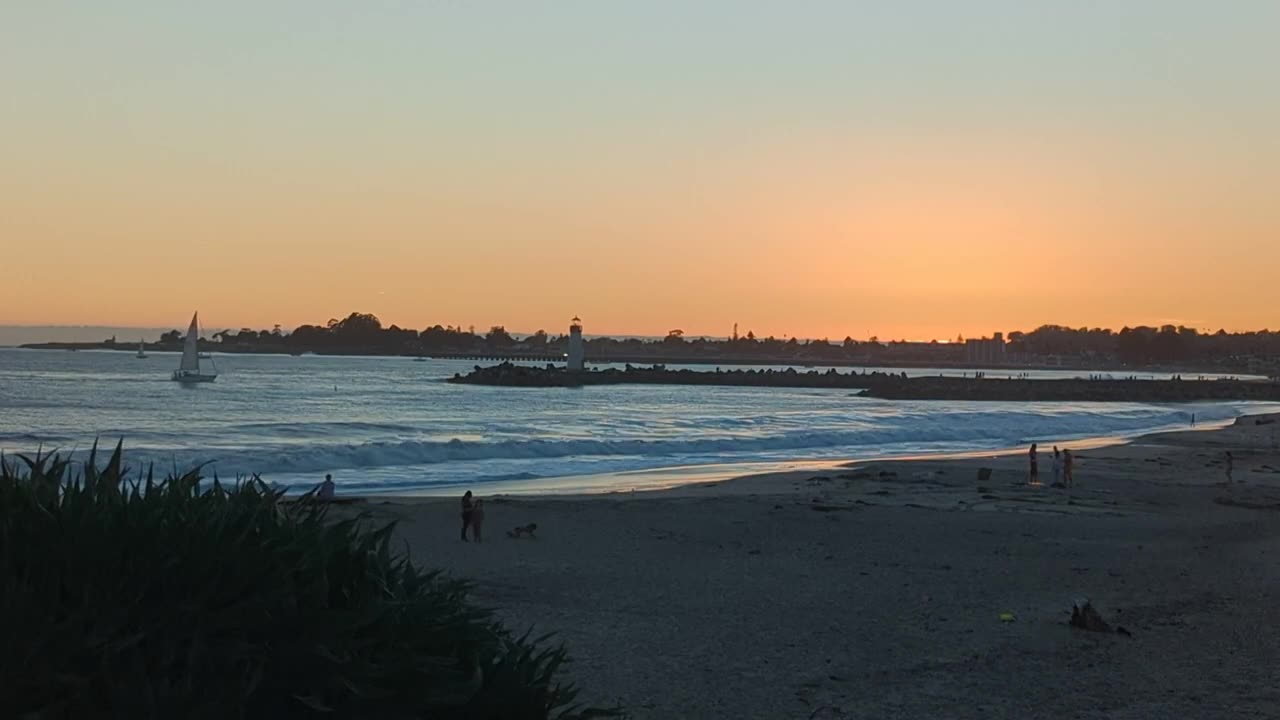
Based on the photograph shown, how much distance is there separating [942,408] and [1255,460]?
3562cm

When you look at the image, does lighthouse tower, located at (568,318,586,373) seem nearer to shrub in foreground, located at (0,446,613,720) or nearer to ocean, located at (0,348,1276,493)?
ocean, located at (0,348,1276,493)

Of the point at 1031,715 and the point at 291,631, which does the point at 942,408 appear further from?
the point at 291,631

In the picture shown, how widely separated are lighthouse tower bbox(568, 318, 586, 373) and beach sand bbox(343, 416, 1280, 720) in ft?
287

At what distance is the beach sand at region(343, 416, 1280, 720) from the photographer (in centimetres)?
806

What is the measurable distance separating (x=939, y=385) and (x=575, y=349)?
130ft

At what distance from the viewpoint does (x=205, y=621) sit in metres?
3.63

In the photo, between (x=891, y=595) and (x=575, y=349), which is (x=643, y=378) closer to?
(x=575, y=349)

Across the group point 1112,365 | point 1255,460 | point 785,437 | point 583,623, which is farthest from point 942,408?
point 1112,365

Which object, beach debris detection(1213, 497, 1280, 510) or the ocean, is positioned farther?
the ocean

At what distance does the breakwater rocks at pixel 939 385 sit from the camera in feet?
277

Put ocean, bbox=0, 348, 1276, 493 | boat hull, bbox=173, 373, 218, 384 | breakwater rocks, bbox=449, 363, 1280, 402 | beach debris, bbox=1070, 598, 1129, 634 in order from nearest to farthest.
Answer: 1. beach debris, bbox=1070, 598, 1129, 634
2. ocean, bbox=0, 348, 1276, 493
3. breakwater rocks, bbox=449, 363, 1280, 402
4. boat hull, bbox=173, 373, 218, 384

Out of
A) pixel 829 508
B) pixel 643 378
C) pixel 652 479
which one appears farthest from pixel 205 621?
pixel 643 378

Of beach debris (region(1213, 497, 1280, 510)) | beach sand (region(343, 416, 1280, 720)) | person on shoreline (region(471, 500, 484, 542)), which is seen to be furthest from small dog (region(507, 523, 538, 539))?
beach debris (region(1213, 497, 1280, 510))

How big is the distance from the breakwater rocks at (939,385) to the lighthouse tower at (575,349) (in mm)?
4634
